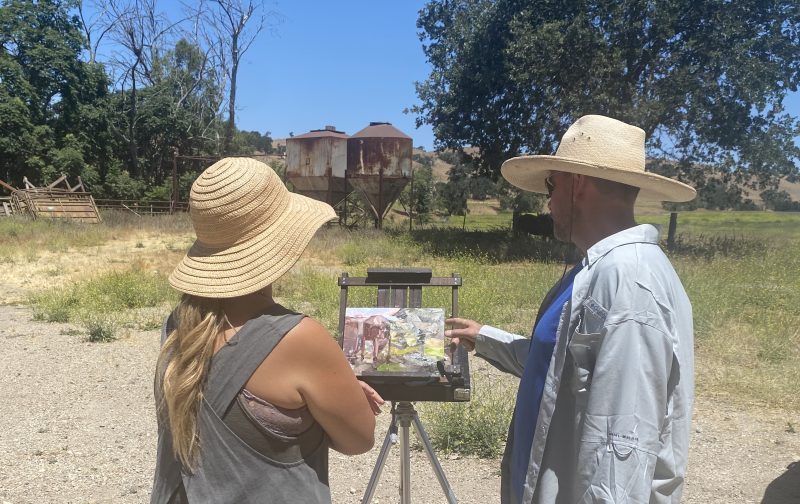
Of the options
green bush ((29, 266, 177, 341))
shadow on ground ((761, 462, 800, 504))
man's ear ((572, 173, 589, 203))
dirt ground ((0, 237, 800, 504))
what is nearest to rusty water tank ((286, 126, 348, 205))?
green bush ((29, 266, 177, 341))

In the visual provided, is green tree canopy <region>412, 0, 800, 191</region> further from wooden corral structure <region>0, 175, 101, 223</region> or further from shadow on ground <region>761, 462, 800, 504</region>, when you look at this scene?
wooden corral structure <region>0, 175, 101, 223</region>

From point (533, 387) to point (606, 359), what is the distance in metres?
0.30

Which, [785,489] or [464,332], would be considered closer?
[464,332]

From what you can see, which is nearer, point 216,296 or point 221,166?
point 216,296

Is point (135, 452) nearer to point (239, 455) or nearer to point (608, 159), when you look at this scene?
point (239, 455)

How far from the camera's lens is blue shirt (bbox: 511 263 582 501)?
1783 mm

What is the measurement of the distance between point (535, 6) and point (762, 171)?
25.2 feet

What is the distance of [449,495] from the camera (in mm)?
2850

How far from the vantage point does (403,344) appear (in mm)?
2695

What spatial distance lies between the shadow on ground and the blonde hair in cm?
403

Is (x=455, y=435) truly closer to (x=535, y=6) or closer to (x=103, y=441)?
(x=103, y=441)

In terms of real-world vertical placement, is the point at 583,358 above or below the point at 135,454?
above

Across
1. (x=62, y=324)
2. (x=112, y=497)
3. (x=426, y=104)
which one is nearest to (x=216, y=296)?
(x=112, y=497)

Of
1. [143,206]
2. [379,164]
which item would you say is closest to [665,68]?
[379,164]
